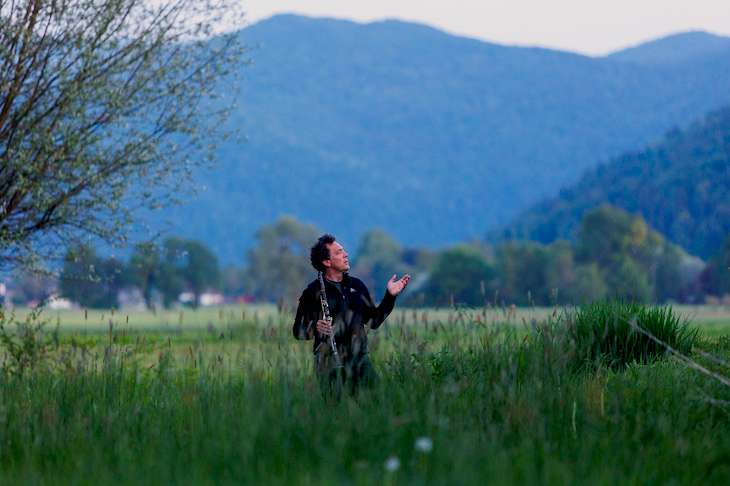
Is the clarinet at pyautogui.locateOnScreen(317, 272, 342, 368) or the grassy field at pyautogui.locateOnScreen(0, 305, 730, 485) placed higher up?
the clarinet at pyautogui.locateOnScreen(317, 272, 342, 368)

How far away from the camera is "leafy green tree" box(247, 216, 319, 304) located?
98688 mm

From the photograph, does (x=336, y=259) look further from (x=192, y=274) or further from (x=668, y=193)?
(x=668, y=193)

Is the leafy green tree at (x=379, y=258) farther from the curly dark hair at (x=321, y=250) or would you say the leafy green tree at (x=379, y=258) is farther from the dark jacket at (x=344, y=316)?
the curly dark hair at (x=321, y=250)

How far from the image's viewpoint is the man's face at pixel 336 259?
8.17m

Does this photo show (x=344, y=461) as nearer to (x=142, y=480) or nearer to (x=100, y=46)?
(x=142, y=480)

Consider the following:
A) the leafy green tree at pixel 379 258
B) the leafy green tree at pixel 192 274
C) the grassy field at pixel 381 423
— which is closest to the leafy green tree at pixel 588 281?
the leafy green tree at pixel 379 258

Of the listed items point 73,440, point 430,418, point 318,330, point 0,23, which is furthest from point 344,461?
point 0,23

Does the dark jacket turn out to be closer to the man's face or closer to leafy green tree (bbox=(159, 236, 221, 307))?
the man's face

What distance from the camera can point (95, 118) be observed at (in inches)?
545

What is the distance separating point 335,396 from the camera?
727cm

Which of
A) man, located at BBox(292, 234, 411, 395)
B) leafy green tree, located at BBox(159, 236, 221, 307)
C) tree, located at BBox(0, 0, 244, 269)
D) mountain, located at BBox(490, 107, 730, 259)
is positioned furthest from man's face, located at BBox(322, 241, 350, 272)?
mountain, located at BBox(490, 107, 730, 259)

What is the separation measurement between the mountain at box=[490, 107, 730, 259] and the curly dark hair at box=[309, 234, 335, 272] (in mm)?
125596

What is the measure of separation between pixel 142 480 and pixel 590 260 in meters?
109

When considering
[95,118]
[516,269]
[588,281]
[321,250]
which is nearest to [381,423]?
[321,250]
